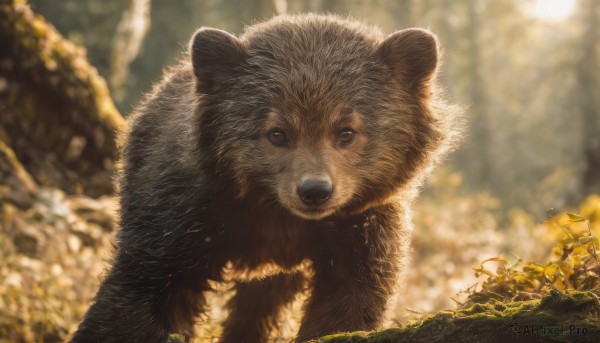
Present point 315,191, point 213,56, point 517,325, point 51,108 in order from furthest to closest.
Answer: point 51,108
point 213,56
point 315,191
point 517,325

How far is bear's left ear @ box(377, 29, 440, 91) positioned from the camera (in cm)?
516

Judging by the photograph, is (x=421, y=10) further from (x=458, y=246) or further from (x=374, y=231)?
(x=374, y=231)

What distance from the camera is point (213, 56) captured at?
16.8ft

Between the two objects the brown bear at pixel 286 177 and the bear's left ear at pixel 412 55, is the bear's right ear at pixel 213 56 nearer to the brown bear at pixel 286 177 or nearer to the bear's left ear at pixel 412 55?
the brown bear at pixel 286 177

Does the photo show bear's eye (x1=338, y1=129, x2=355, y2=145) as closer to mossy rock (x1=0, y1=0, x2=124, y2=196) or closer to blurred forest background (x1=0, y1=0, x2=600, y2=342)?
blurred forest background (x1=0, y1=0, x2=600, y2=342)

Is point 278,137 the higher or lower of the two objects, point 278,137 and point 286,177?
the higher

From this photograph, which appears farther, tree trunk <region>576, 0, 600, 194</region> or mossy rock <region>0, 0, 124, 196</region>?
tree trunk <region>576, 0, 600, 194</region>

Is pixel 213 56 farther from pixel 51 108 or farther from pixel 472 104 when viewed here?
pixel 472 104

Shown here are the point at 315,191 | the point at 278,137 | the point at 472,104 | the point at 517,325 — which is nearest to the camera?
the point at 517,325

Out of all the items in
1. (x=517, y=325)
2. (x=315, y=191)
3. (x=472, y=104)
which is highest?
(x=472, y=104)

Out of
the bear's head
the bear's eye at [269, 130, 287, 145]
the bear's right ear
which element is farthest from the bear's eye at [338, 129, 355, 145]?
the bear's right ear

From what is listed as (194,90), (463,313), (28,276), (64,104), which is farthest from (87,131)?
(463,313)

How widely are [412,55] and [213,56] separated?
1393 millimetres

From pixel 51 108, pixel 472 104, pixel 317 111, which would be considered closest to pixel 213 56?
pixel 317 111
